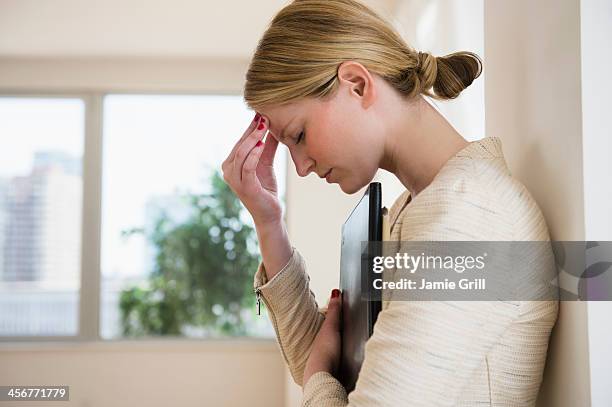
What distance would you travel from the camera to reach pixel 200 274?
15.0 ft

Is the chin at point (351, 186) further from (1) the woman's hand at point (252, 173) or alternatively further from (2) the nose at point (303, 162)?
(1) the woman's hand at point (252, 173)

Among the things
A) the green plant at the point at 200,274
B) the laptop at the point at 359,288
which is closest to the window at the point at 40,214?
the green plant at the point at 200,274

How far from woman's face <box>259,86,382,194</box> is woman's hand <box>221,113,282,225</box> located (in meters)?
0.11

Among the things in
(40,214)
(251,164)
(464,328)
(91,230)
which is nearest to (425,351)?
(464,328)

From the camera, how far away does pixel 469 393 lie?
2.73ft

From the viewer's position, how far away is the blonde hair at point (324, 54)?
1.02 metres

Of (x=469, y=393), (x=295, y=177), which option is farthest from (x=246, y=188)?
(x=295, y=177)

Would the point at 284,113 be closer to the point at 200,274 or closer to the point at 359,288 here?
the point at 359,288

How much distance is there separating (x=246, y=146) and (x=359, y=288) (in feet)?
1.21

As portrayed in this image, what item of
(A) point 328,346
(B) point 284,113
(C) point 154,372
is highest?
(B) point 284,113

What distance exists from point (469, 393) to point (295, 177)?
339cm

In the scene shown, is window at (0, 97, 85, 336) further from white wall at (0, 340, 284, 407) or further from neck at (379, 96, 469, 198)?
neck at (379, 96, 469, 198)

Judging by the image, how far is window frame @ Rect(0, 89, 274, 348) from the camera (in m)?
4.45

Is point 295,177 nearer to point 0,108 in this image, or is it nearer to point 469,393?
point 0,108
